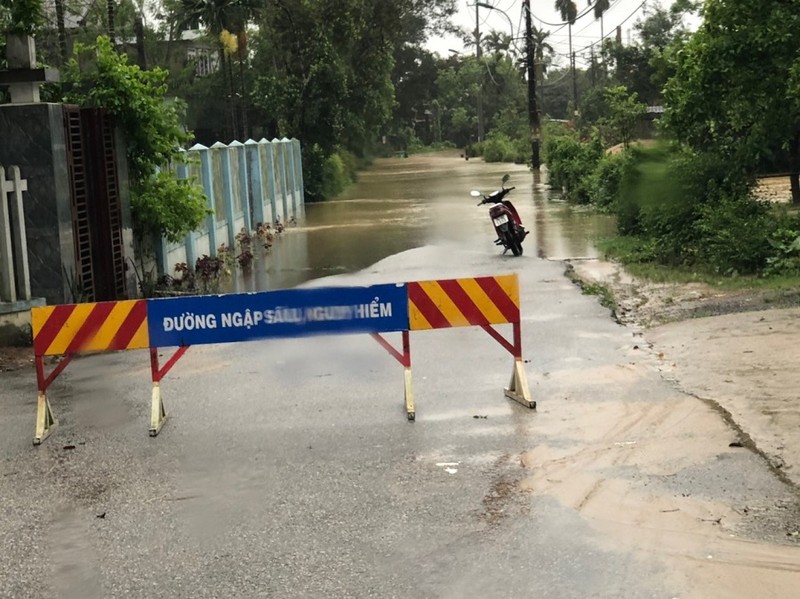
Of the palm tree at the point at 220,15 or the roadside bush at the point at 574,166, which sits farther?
the palm tree at the point at 220,15

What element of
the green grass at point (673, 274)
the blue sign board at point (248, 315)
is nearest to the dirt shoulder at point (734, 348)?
the green grass at point (673, 274)

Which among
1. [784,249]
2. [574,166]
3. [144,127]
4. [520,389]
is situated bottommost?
[520,389]

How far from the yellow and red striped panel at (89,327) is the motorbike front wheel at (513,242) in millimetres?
11162

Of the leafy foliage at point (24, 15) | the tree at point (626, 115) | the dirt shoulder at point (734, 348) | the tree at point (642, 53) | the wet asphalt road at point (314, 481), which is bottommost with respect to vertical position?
the wet asphalt road at point (314, 481)

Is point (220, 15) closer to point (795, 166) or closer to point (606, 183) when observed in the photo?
point (606, 183)

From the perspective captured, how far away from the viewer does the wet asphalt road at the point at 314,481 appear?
17.2 feet

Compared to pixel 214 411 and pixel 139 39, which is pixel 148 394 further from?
pixel 139 39

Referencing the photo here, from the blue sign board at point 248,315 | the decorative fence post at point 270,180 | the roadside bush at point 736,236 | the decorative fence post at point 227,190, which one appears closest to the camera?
the blue sign board at point 248,315

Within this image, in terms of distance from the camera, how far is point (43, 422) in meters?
8.14

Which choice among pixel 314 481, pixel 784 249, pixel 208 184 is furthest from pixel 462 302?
pixel 208 184

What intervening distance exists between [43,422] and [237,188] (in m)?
16.0

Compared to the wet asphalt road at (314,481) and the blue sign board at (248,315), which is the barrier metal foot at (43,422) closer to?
the wet asphalt road at (314,481)

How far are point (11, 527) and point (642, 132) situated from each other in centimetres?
1910

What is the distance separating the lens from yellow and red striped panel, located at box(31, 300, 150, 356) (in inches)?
323
